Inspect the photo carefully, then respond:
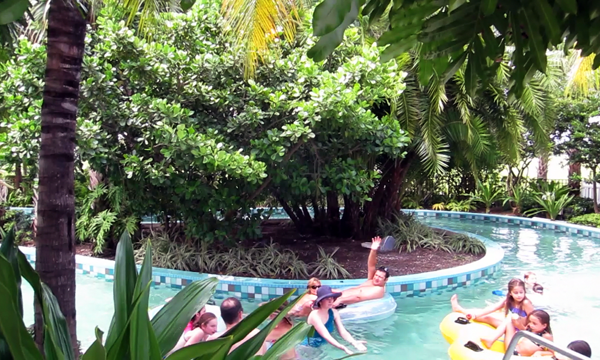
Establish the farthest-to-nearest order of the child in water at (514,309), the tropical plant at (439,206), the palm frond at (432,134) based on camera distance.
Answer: the tropical plant at (439,206) < the palm frond at (432,134) < the child in water at (514,309)

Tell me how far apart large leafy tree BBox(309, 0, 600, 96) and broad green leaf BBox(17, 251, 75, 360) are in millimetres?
1114

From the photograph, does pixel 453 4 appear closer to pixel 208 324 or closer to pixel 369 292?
pixel 208 324

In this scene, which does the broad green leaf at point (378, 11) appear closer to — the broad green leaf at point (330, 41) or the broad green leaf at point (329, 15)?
the broad green leaf at point (330, 41)

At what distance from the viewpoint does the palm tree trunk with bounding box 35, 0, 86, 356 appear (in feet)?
6.07

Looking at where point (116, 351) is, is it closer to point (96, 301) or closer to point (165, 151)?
point (165, 151)

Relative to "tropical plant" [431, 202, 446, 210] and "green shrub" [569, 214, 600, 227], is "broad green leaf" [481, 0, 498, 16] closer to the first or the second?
"green shrub" [569, 214, 600, 227]

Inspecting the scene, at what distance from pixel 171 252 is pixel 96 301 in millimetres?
1428

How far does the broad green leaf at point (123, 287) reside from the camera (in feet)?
5.54

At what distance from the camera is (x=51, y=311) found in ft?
4.93

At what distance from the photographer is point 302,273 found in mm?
6941

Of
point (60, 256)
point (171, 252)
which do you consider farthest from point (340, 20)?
point (171, 252)

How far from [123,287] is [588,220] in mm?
12869

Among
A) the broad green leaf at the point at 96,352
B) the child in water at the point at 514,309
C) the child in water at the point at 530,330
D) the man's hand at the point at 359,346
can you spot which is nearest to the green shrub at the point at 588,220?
the child in water at the point at 514,309

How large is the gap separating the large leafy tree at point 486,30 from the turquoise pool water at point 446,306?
369cm
